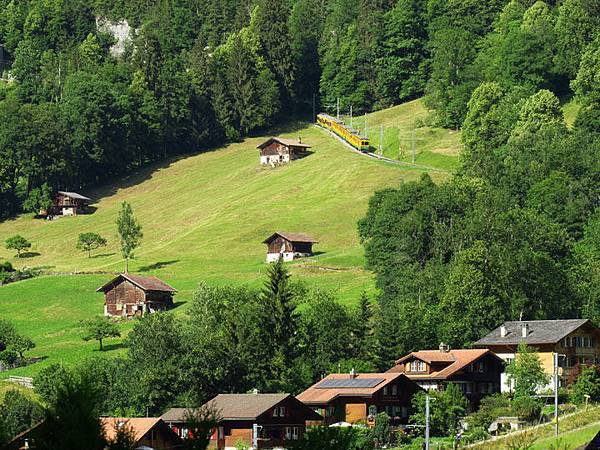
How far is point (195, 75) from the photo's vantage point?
188 m

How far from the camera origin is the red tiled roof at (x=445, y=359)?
88625 millimetres

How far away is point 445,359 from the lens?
3548 inches

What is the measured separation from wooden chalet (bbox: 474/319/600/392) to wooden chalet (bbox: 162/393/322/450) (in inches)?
657

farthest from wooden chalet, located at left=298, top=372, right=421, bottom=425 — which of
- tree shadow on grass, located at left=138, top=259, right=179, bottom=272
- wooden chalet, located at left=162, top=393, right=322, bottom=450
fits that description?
tree shadow on grass, located at left=138, top=259, right=179, bottom=272

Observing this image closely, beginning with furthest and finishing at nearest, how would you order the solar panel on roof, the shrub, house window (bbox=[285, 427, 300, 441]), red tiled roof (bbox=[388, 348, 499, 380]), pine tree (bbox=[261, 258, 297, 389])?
pine tree (bbox=[261, 258, 297, 389])
red tiled roof (bbox=[388, 348, 499, 380])
the solar panel on roof
house window (bbox=[285, 427, 300, 441])
the shrub

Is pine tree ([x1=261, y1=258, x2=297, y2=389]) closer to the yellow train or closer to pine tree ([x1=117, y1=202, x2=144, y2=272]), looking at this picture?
pine tree ([x1=117, y1=202, x2=144, y2=272])

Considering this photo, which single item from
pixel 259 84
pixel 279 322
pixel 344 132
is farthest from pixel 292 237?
pixel 259 84

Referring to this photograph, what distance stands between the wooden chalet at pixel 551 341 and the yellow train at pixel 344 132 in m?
71.8

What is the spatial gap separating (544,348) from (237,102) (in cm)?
9843

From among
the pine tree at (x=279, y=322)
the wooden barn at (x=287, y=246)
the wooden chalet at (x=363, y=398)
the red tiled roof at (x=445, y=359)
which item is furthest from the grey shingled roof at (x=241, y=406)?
the wooden barn at (x=287, y=246)

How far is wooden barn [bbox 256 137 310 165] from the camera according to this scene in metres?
166

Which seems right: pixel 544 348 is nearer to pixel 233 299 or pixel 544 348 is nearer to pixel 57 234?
pixel 233 299

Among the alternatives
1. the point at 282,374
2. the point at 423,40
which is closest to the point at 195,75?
the point at 423,40

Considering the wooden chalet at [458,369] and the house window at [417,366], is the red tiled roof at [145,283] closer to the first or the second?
the wooden chalet at [458,369]
